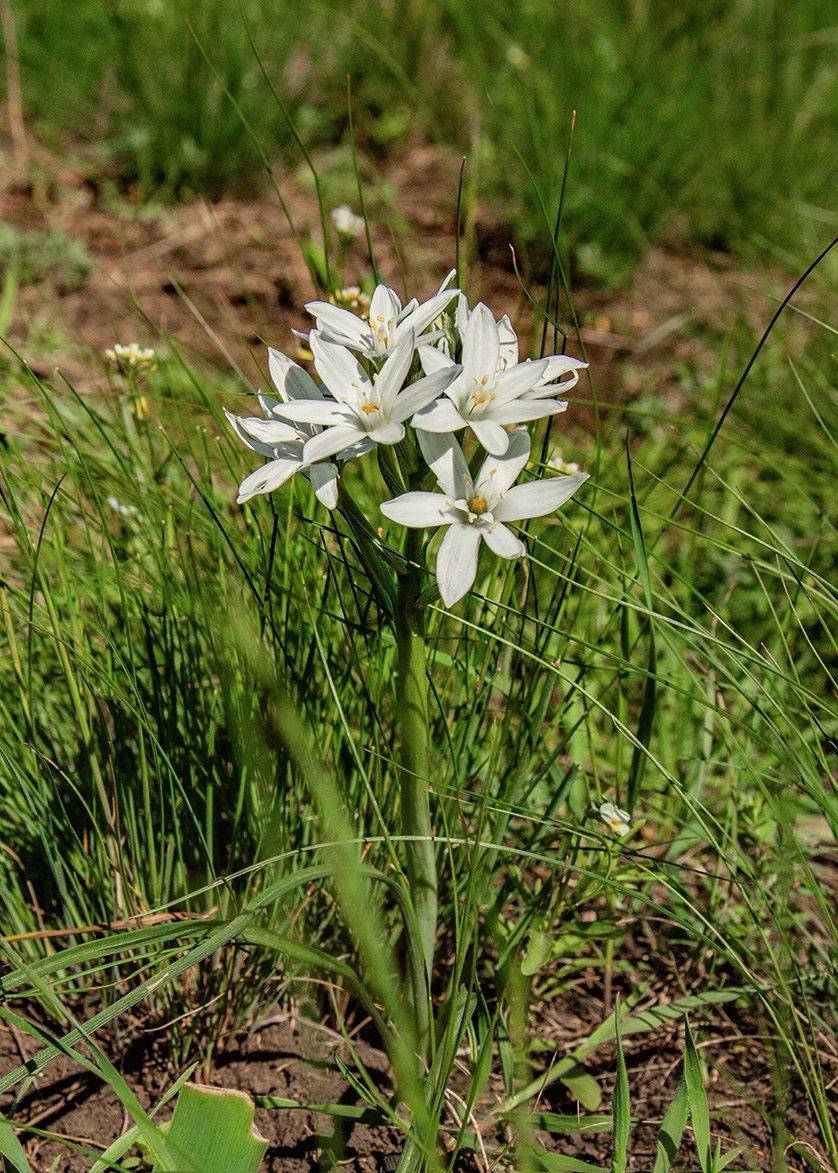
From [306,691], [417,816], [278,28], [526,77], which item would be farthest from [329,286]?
[278,28]

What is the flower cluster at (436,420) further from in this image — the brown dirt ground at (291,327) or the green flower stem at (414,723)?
the brown dirt ground at (291,327)

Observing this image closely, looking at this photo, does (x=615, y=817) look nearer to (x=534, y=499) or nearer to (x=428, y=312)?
(x=534, y=499)

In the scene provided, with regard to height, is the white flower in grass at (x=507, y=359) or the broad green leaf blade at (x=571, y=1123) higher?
the white flower in grass at (x=507, y=359)

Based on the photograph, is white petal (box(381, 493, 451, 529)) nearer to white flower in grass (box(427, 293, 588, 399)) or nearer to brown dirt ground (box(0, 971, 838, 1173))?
white flower in grass (box(427, 293, 588, 399))

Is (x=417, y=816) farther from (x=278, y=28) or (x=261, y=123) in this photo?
(x=278, y=28)

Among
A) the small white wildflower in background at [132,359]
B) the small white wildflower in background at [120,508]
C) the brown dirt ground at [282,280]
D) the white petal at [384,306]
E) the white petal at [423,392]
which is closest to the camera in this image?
the white petal at [423,392]

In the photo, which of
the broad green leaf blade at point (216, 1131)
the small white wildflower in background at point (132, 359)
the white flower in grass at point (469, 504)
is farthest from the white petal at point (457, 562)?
the small white wildflower in background at point (132, 359)

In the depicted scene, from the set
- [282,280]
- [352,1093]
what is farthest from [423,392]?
[282,280]
